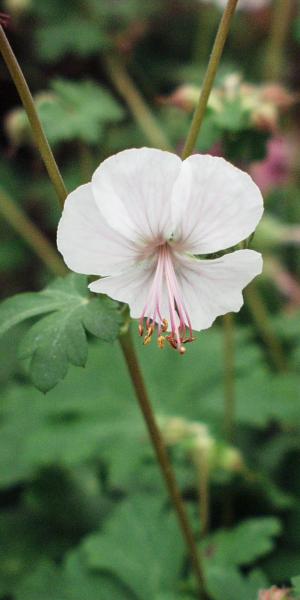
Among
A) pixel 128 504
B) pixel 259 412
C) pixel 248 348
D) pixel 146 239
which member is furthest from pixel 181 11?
pixel 146 239

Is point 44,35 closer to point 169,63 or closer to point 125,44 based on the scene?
point 125,44

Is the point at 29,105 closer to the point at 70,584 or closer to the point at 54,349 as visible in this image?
the point at 54,349

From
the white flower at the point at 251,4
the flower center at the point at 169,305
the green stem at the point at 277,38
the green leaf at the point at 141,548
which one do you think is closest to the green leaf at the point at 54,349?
the flower center at the point at 169,305

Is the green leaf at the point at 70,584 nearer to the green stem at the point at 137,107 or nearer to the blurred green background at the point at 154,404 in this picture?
the blurred green background at the point at 154,404

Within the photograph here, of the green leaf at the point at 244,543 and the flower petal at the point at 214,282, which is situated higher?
the flower petal at the point at 214,282

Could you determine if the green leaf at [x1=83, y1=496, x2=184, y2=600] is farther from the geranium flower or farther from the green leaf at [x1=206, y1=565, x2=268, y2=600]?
the geranium flower

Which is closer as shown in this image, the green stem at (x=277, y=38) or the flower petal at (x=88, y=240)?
the flower petal at (x=88, y=240)
